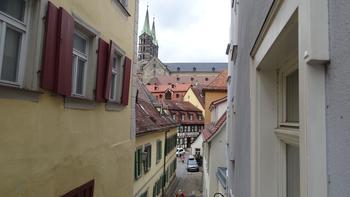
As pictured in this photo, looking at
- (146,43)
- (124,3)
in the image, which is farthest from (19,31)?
(146,43)

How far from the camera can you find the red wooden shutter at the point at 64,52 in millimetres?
4441

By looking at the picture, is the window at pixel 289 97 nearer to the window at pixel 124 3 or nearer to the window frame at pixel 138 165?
the window at pixel 124 3

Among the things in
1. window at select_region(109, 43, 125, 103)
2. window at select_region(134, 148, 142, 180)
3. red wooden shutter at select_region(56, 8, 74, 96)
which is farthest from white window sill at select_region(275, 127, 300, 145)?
window at select_region(134, 148, 142, 180)

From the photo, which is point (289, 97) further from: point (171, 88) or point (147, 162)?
point (171, 88)

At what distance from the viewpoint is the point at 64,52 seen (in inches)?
180

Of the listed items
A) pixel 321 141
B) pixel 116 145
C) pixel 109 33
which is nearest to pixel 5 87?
pixel 321 141

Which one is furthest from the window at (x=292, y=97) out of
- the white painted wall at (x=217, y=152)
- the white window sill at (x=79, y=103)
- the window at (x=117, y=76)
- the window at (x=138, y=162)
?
the white painted wall at (x=217, y=152)

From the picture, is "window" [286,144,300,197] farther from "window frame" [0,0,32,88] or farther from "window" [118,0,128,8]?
"window" [118,0,128,8]

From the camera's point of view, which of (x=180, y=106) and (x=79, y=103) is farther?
(x=180, y=106)

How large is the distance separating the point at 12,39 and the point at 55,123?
4.43 feet

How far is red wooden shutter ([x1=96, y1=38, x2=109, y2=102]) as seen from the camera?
20.2 feet

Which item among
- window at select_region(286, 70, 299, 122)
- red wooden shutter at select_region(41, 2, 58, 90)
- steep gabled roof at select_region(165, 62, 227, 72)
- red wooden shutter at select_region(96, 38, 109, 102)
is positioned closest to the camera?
window at select_region(286, 70, 299, 122)

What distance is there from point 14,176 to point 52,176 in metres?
0.92

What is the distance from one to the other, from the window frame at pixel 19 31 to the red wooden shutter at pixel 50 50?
251 mm
